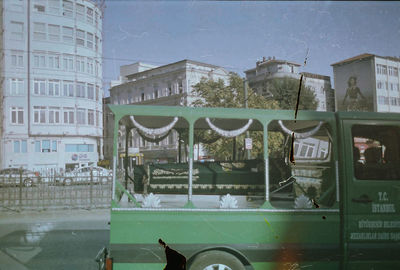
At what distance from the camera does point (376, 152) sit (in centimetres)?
502

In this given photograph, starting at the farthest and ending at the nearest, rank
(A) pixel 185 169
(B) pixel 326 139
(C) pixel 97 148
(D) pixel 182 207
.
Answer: (C) pixel 97 148, (A) pixel 185 169, (B) pixel 326 139, (D) pixel 182 207

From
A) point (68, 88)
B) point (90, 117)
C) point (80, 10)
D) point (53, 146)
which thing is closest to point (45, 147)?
point (53, 146)

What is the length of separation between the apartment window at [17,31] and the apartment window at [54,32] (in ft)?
5.26

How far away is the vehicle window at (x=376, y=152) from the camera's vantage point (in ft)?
15.1

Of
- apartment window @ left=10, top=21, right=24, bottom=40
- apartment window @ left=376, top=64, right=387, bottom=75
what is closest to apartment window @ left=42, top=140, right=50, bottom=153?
apartment window @ left=10, top=21, right=24, bottom=40

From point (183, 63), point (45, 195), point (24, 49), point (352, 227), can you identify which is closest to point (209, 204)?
point (352, 227)

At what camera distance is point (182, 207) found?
14.6 feet

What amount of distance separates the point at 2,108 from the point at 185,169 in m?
28.4

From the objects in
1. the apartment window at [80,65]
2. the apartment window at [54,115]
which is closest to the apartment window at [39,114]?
the apartment window at [54,115]

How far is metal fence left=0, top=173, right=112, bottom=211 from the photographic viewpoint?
45.8ft

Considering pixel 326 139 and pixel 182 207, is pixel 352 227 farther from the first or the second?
pixel 182 207

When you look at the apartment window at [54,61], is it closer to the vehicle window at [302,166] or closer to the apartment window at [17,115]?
the apartment window at [17,115]

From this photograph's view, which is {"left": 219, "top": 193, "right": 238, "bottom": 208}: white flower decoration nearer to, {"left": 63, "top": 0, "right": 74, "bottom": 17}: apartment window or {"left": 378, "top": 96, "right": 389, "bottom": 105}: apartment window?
{"left": 63, "top": 0, "right": 74, "bottom": 17}: apartment window

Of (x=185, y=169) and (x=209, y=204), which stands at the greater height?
(x=185, y=169)
